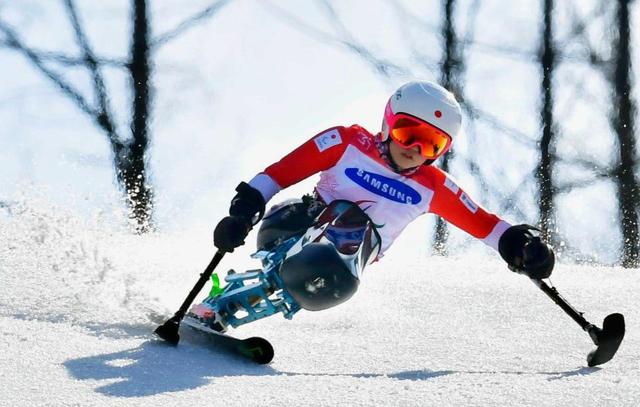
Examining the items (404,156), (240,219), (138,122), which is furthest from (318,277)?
(138,122)

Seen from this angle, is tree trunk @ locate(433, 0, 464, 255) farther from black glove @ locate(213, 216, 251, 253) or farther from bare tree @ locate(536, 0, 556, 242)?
black glove @ locate(213, 216, 251, 253)

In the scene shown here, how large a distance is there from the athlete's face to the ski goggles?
24 millimetres

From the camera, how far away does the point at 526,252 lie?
4.23 m

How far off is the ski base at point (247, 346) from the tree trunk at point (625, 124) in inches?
341

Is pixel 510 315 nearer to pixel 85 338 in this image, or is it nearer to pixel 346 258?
pixel 346 258

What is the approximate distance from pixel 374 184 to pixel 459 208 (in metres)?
0.47

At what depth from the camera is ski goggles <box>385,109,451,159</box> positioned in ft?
13.9

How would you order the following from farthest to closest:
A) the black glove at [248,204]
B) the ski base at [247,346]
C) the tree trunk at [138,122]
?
→ the tree trunk at [138,122] < the black glove at [248,204] < the ski base at [247,346]

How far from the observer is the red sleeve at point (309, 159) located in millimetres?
4371

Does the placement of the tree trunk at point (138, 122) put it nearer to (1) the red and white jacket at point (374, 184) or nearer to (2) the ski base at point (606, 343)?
(1) the red and white jacket at point (374, 184)

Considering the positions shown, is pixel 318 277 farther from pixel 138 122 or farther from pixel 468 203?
pixel 138 122

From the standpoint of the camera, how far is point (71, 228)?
512cm

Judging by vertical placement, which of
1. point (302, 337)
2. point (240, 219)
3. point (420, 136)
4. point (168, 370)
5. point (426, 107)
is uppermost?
point (426, 107)

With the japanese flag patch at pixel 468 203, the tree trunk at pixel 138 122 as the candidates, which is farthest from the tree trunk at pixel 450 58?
the japanese flag patch at pixel 468 203
